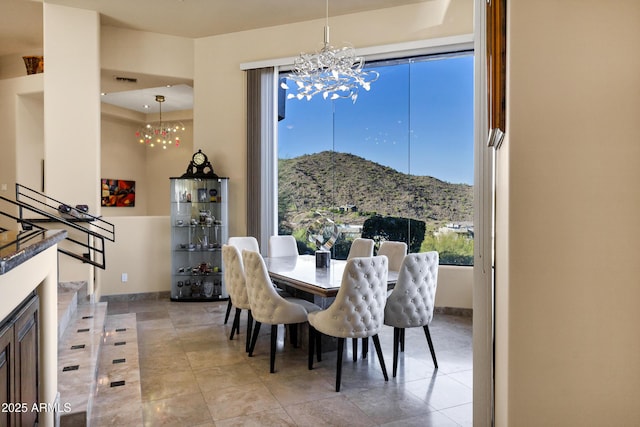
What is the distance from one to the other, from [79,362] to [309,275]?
6.14 feet

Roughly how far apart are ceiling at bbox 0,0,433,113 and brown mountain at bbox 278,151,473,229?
6.31 ft

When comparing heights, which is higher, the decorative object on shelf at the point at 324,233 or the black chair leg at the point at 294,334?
the decorative object on shelf at the point at 324,233

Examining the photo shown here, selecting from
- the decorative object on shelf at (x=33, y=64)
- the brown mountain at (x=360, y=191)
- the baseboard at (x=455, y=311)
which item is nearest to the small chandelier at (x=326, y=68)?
the brown mountain at (x=360, y=191)

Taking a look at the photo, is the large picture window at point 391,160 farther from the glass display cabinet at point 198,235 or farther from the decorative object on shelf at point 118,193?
the decorative object on shelf at point 118,193

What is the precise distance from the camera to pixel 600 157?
134 centimetres

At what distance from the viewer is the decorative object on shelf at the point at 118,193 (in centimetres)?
950

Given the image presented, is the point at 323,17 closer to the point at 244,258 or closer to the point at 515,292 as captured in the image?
the point at 244,258

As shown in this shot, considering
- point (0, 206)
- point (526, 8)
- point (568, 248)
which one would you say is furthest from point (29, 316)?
point (0, 206)

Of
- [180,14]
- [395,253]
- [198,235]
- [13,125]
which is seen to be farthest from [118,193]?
[395,253]

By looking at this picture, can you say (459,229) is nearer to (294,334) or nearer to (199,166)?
(294,334)

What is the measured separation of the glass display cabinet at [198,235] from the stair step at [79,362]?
162 centimetres

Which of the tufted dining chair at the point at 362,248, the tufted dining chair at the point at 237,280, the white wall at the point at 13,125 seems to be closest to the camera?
the tufted dining chair at the point at 237,280

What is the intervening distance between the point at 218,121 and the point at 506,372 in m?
5.79

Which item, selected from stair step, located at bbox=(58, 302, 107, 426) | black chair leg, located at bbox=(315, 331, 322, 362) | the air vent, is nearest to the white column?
the air vent
